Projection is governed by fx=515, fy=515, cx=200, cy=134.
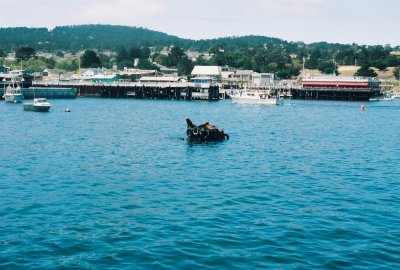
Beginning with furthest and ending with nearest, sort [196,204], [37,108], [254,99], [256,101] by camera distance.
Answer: [254,99], [256,101], [37,108], [196,204]

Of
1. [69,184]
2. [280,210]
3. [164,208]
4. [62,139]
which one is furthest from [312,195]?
[62,139]

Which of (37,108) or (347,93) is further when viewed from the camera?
(347,93)

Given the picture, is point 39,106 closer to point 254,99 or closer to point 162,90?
point 254,99

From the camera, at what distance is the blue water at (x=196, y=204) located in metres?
25.1

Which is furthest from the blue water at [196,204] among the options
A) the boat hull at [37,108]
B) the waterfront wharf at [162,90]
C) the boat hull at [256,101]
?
the waterfront wharf at [162,90]

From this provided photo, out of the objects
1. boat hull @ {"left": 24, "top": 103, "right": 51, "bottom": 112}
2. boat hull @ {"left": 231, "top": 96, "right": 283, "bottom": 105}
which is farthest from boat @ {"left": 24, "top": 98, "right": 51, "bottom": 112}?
boat hull @ {"left": 231, "top": 96, "right": 283, "bottom": 105}

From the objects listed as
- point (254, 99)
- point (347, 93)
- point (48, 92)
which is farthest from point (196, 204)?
point (347, 93)

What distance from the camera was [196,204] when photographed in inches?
1367

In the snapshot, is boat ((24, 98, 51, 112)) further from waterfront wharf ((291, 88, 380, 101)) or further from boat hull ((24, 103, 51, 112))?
waterfront wharf ((291, 88, 380, 101))

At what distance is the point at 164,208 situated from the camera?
33.5 meters

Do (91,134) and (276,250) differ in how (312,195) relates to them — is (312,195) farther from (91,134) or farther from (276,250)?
(91,134)

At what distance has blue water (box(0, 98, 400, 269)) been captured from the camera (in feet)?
82.4

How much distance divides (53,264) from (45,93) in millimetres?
162562

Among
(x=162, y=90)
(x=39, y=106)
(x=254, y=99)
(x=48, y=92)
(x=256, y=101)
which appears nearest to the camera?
(x=39, y=106)
